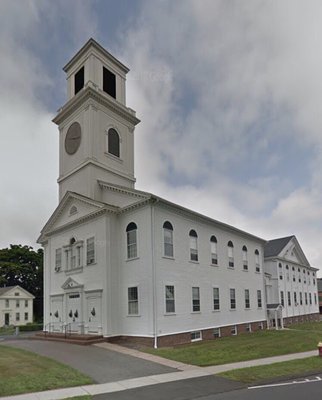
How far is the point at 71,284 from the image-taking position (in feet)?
87.4

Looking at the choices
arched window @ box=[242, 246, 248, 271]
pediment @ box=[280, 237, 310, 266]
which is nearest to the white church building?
arched window @ box=[242, 246, 248, 271]

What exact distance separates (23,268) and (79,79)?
161 feet

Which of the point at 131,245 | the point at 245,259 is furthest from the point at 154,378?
the point at 245,259

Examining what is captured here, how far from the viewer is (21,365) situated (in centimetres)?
1504

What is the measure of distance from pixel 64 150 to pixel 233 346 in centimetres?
1857

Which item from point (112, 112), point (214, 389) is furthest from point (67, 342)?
point (112, 112)

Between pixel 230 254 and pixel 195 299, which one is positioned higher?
pixel 230 254

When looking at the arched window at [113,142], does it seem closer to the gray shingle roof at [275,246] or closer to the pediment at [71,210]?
the pediment at [71,210]

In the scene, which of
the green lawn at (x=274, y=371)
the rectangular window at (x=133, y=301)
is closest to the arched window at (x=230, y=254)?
the rectangular window at (x=133, y=301)

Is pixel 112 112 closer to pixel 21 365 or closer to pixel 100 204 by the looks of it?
pixel 100 204

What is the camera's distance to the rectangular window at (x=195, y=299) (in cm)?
2650

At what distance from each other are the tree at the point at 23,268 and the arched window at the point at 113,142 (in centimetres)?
4825

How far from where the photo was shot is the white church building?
23.6 metres

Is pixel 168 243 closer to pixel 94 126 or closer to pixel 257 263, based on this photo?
pixel 94 126
